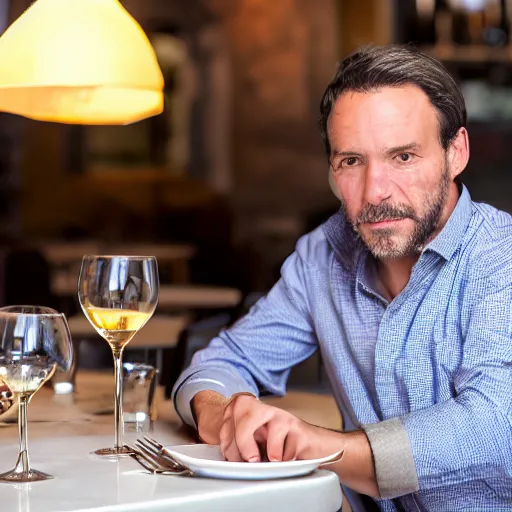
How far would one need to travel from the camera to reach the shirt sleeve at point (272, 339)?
1.88 metres

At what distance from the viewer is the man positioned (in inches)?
56.6

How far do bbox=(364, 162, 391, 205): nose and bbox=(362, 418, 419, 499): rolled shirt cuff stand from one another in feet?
1.36

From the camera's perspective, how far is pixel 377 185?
167 cm

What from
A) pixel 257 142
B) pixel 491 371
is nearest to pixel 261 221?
pixel 257 142

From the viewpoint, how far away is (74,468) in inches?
51.8

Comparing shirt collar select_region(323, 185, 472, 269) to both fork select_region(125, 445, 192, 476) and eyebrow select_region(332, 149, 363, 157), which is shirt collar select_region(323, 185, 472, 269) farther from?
fork select_region(125, 445, 192, 476)

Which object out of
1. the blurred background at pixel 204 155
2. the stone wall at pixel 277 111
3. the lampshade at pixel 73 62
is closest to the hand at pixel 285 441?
the lampshade at pixel 73 62

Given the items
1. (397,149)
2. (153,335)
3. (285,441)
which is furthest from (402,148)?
(153,335)

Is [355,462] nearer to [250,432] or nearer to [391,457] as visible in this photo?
[391,457]

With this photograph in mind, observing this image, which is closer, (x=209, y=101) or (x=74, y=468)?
(x=74, y=468)

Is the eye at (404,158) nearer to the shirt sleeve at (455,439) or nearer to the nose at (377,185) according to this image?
the nose at (377,185)

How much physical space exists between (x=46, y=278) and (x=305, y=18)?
308 cm

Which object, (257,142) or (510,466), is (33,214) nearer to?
(257,142)

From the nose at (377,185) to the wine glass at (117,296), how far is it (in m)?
0.42
